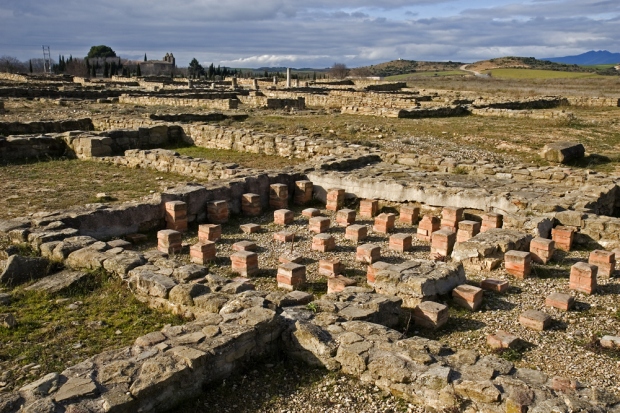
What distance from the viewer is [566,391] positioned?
4.57m

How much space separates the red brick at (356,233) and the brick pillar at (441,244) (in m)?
1.30

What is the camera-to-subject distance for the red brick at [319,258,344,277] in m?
8.24

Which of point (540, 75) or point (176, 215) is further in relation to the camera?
point (540, 75)

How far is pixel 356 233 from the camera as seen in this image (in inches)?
395

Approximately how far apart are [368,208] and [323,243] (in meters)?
2.67

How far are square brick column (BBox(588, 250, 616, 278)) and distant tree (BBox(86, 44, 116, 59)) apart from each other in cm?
12630

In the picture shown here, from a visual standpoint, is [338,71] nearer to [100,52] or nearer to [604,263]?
[100,52]

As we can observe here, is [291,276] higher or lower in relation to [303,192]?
lower

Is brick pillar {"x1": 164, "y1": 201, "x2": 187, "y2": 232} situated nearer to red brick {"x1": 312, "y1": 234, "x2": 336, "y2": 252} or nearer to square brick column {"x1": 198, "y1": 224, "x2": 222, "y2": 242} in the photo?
square brick column {"x1": 198, "y1": 224, "x2": 222, "y2": 242}

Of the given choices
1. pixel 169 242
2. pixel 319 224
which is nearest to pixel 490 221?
pixel 319 224

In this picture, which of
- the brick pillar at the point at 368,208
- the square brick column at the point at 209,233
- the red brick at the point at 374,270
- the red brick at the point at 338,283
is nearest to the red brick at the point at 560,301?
the red brick at the point at 374,270

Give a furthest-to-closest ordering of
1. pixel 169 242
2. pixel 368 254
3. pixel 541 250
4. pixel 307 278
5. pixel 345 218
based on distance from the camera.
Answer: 1. pixel 345 218
2. pixel 169 242
3. pixel 541 250
4. pixel 368 254
5. pixel 307 278

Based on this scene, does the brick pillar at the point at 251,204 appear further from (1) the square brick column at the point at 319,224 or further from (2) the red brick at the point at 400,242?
(2) the red brick at the point at 400,242

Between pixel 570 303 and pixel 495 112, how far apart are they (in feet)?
78.5
